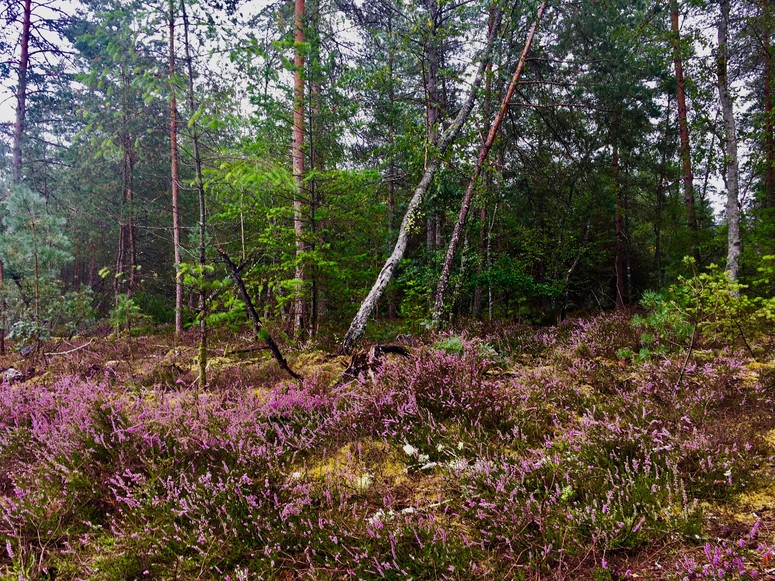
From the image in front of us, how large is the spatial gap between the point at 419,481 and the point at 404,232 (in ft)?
18.2

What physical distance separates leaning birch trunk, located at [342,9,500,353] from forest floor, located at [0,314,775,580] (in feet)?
8.18

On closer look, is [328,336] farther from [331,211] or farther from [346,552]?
[346,552]

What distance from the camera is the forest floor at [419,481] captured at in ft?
6.16

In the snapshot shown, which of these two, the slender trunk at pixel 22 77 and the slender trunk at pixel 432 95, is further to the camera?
the slender trunk at pixel 22 77

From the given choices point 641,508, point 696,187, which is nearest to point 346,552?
point 641,508

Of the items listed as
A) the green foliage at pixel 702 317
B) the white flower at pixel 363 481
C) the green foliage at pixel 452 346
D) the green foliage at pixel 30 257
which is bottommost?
the white flower at pixel 363 481

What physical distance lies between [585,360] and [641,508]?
3.30 metres

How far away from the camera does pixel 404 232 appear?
300 inches

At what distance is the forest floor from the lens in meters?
1.88

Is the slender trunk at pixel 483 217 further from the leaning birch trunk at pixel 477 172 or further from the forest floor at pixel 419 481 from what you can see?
the forest floor at pixel 419 481

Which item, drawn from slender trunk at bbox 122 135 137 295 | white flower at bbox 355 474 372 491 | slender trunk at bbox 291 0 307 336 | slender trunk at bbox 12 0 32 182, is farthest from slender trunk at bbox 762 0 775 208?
slender trunk at bbox 122 135 137 295

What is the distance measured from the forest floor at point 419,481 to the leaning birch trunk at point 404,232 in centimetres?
249

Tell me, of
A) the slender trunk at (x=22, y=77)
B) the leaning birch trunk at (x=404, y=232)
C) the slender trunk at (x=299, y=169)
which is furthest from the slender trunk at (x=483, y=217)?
the slender trunk at (x=22, y=77)

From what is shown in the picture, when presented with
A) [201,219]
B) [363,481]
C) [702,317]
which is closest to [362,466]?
[363,481]
